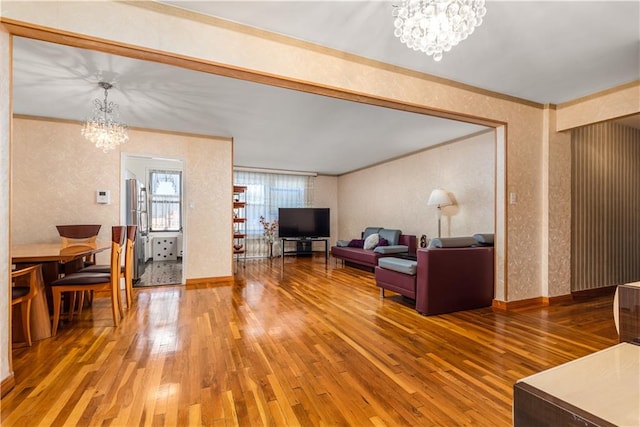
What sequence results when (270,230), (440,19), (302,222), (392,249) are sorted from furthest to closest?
(270,230), (302,222), (392,249), (440,19)

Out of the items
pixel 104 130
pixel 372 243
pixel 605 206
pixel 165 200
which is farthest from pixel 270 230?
pixel 605 206

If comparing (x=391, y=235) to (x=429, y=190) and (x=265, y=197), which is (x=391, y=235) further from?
(x=265, y=197)

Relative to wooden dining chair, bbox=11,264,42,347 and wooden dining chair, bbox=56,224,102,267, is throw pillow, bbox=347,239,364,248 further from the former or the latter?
wooden dining chair, bbox=11,264,42,347

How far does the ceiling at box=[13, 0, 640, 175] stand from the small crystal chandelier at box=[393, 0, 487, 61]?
0.37 meters

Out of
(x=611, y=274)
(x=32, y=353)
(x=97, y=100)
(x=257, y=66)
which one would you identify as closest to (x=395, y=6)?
(x=257, y=66)

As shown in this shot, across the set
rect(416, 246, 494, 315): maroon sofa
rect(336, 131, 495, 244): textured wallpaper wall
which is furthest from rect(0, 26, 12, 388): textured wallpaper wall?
rect(336, 131, 495, 244): textured wallpaper wall

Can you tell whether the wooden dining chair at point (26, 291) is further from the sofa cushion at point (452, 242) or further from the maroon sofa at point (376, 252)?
the maroon sofa at point (376, 252)

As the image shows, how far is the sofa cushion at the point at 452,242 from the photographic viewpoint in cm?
316

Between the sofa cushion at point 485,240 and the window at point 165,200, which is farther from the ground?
the window at point 165,200

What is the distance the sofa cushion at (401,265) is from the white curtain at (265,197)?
4.94 m

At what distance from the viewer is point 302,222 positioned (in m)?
7.55

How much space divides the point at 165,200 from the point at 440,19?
768 centimetres

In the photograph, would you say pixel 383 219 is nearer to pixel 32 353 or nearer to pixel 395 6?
pixel 395 6

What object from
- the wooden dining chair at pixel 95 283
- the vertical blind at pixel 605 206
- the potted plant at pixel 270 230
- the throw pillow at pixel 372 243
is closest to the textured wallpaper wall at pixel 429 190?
the throw pillow at pixel 372 243
